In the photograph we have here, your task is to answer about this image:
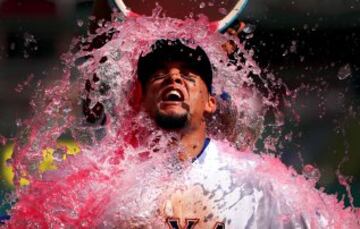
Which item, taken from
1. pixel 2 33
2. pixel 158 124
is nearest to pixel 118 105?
pixel 158 124

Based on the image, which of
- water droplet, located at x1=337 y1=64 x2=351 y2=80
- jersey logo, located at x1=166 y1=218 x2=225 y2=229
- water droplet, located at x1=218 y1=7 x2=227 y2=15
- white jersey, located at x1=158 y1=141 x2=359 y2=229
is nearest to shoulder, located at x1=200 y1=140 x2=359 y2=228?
white jersey, located at x1=158 y1=141 x2=359 y2=229

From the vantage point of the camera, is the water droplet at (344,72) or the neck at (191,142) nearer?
the neck at (191,142)

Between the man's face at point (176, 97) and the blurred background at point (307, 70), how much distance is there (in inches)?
68.9

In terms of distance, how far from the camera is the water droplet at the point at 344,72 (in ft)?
19.0

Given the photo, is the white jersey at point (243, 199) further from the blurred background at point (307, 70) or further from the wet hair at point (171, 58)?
the blurred background at point (307, 70)

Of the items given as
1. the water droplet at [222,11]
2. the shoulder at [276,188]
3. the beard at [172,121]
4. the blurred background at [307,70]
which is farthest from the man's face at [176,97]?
the blurred background at [307,70]

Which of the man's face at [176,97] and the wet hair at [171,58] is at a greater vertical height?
the wet hair at [171,58]

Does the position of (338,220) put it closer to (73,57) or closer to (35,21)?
(73,57)

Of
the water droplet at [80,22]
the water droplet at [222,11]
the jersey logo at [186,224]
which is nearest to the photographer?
the jersey logo at [186,224]

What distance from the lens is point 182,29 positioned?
11.1 ft

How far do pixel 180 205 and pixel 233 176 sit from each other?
21cm

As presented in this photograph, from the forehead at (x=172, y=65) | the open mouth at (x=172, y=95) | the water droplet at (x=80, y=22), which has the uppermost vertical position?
the water droplet at (x=80, y=22)

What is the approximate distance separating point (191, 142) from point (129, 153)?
0.22 metres

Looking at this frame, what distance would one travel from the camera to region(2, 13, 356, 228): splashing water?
9.87 feet
